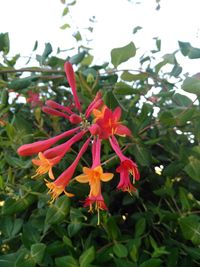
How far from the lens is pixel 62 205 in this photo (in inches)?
31.6

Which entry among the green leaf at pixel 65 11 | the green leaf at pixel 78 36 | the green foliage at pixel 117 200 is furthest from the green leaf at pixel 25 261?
the green leaf at pixel 65 11

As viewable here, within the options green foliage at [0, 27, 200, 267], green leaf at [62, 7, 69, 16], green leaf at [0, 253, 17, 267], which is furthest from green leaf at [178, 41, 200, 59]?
green leaf at [62, 7, 69, 16]

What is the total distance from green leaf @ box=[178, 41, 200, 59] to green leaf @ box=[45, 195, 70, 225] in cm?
43

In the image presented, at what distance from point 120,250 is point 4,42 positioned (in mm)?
628

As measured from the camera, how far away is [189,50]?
928 millimetres

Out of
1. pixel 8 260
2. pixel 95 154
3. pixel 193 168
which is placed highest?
pixel 95 154

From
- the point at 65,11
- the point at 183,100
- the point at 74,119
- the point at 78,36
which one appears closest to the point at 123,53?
the point at 183,100

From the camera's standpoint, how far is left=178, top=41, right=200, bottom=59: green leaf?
919 mm

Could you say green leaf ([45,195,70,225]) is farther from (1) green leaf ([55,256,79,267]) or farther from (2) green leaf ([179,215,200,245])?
(2) green leaf ([179,215,200,245])

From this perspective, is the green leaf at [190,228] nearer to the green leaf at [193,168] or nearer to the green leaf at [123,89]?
the green leaf at [193,168]

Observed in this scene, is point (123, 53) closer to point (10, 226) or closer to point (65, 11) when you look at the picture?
point (10, 226)

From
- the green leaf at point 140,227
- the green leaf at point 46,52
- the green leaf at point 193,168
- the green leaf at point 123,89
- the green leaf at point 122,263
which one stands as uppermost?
the green leaf at point 46,52

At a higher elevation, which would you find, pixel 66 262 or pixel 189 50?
pixel 189 50

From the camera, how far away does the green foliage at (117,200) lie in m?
0.79
